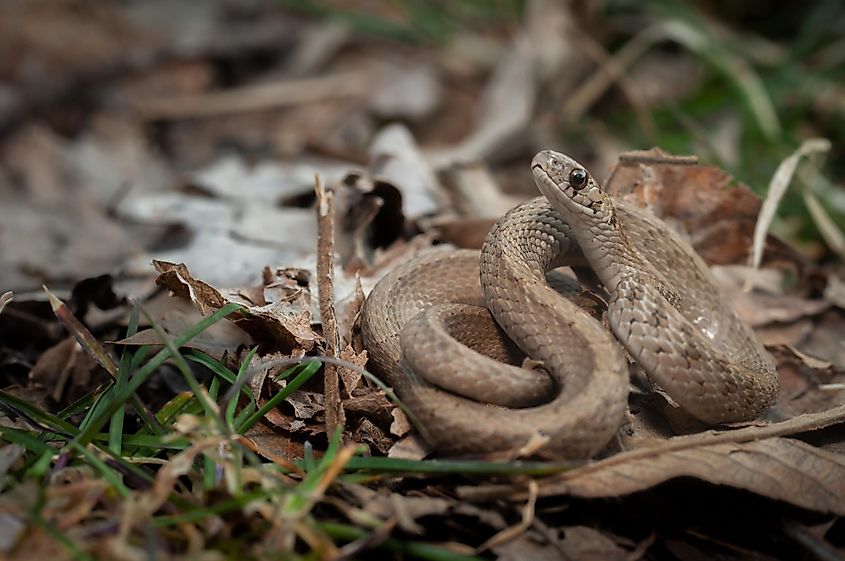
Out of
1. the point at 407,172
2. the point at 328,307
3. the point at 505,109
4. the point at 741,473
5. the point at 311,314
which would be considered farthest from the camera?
the point at 505,109

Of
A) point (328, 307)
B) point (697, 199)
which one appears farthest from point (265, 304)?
point (697, 199)

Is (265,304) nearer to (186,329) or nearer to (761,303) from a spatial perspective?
(186,329)

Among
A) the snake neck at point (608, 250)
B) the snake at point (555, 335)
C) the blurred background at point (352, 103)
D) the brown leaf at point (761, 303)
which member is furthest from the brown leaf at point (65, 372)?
the brown leaf at point (761, 303)

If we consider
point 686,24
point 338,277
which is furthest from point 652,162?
point 686,24

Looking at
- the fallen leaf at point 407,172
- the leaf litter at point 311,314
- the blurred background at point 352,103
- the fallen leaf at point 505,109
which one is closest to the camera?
the leaf litter at point 311,314

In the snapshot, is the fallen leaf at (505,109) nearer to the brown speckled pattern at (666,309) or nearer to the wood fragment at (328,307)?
the brown speckled pattern at (666,309)

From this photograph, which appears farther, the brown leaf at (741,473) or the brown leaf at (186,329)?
the brown leaf at (186,329)

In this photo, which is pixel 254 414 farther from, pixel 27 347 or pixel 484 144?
pixel 484 144

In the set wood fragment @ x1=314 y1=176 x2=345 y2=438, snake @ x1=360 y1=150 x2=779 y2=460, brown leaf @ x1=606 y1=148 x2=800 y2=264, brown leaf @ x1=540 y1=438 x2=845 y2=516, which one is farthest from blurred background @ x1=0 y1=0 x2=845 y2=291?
brown leaf @ x1=540 y1=438 x2=845 y2=516
